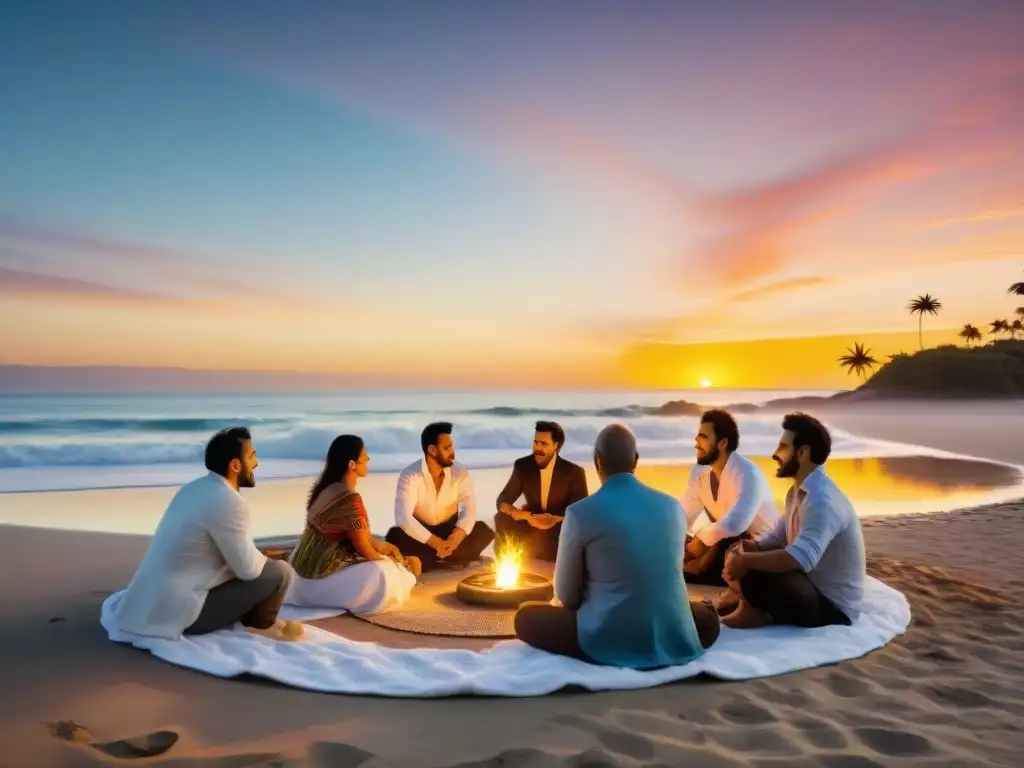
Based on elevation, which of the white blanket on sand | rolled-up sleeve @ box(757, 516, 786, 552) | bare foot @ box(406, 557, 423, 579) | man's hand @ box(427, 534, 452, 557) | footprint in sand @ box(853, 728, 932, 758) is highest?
rolled-up sleeve @ box(757, 516, 786, 552)

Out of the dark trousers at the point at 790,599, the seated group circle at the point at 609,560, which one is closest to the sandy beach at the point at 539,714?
the seated group circle at the point at 609,560

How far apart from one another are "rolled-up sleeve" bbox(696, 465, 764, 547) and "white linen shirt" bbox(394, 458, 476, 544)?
2.20m

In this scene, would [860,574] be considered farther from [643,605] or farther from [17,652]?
[17,652]

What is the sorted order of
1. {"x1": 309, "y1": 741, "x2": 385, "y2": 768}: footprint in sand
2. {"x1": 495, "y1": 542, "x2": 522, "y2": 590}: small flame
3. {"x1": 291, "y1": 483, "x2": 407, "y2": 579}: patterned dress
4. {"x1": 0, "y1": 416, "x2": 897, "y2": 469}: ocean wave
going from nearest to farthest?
{"x1": 309, "y1": 741, "x2": 385, "y2": 768}: footprint in sand → {"x1": 291, "y1": 483, "x2": 407, "y2": 579}: patterned dress → {"x1": 495, "y1": 542, "x2": 522, "y2": 590}: small flame → {"x1": 0, "y1": 416, "x2": 897, "y2": 469}: ocean wave

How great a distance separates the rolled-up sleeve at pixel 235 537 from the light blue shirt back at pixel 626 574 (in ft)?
5.77

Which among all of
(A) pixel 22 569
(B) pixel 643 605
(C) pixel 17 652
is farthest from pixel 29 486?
(B) pixel 643 605

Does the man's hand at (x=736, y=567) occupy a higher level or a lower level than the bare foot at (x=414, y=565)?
higher

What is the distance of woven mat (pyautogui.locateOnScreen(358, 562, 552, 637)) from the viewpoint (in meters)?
5.23

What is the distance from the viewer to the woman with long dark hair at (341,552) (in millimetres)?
5688

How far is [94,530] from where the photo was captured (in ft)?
30.4

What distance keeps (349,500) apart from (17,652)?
2025 millimetres

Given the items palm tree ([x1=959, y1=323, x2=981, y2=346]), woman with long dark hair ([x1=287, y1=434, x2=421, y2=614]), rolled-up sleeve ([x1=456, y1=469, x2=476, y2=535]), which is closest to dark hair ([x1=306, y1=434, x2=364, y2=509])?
woman with long dark hair ([x1=287, y1=434, x2=421, y2=614])

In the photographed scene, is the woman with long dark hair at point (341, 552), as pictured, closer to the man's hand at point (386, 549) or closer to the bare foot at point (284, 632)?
the man's hand at point (386, 549)

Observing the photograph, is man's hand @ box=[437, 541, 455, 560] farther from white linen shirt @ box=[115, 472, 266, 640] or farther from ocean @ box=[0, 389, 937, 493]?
ocean @ box=[0, 389, 937, 493]
